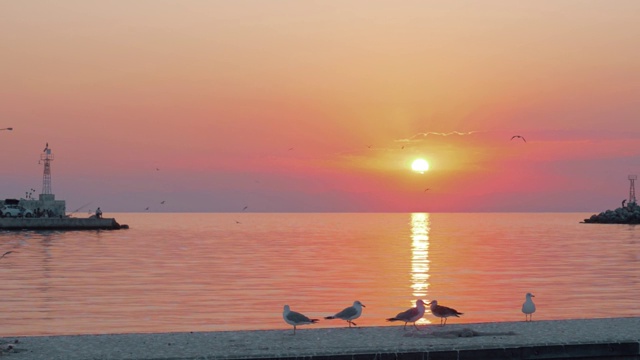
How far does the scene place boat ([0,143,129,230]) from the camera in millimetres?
168375

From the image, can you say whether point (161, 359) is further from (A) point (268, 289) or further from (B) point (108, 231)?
(B) point (108, 231)

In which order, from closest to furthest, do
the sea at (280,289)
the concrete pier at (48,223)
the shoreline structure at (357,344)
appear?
the shoreline structure at (357,344)
the sea at (280,289)
the concrete pier at (48,223)

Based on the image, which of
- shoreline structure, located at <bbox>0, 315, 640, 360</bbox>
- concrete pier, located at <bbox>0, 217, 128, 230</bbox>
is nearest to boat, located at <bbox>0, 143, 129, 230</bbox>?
concrete pier, located at <bbox>0, 217, 128, 230</bbox>

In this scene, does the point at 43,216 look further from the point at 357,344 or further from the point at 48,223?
the point at 357,344

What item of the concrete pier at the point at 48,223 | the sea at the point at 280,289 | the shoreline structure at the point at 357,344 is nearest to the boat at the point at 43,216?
the concrete pier at the point at 48,223

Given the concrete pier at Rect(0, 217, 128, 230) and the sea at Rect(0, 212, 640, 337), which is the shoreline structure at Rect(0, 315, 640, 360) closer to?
the sea at Rect(0, 212, 640, 337)

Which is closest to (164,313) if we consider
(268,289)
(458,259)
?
(268,289)

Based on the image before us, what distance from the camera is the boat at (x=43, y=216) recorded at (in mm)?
168375

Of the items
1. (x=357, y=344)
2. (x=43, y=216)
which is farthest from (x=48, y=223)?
(x=357, y=344)

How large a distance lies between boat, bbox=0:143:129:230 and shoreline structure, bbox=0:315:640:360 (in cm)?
15256

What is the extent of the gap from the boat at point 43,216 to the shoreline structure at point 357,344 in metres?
153

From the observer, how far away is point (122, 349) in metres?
20.8

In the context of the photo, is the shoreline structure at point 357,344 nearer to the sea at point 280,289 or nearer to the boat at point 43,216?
the sea at point 280,289

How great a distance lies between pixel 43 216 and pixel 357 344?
167 m
